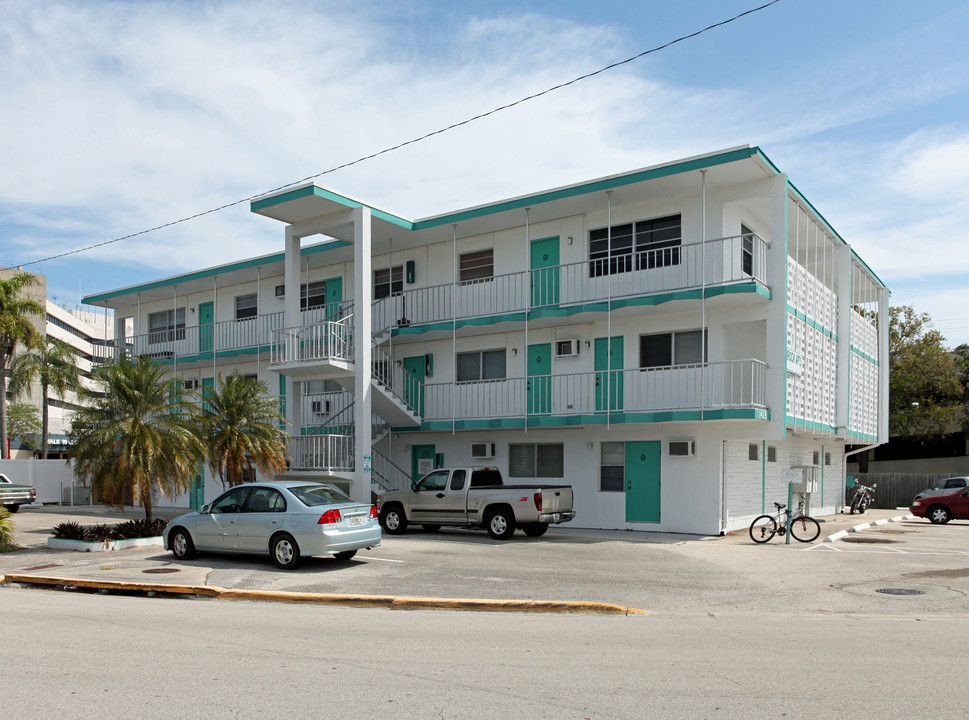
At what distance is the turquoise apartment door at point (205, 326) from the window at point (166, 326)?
0.78 m

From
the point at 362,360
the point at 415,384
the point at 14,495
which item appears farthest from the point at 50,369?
the point at 362,360

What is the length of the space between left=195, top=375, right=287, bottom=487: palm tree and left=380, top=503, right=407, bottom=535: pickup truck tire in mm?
3224

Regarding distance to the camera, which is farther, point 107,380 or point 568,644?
point 107,380

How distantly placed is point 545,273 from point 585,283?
136cm

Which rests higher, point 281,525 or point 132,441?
point 132,441

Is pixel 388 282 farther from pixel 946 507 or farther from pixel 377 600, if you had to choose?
pixel 946 507

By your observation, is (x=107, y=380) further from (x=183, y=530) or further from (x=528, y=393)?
(x=528, y=393)

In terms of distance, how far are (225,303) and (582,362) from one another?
15492 millimetres

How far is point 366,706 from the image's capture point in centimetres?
600

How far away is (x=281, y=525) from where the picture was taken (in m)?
14.2

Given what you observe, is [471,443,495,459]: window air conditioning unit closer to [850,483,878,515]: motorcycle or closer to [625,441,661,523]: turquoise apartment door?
[625,441,661,523]: turquoise apartment door

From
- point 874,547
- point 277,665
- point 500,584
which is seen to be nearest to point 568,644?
point 277,665

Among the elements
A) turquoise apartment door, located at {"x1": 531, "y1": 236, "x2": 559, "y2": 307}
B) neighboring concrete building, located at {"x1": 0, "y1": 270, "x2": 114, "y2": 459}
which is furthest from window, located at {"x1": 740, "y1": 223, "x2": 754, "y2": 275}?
neighboring concrete building, located at {"x1": 0, "y1": 270, "x2": 114, "y2": 459}

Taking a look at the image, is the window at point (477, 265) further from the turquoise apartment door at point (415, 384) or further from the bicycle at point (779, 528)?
the bicycle at point (779, 528)
